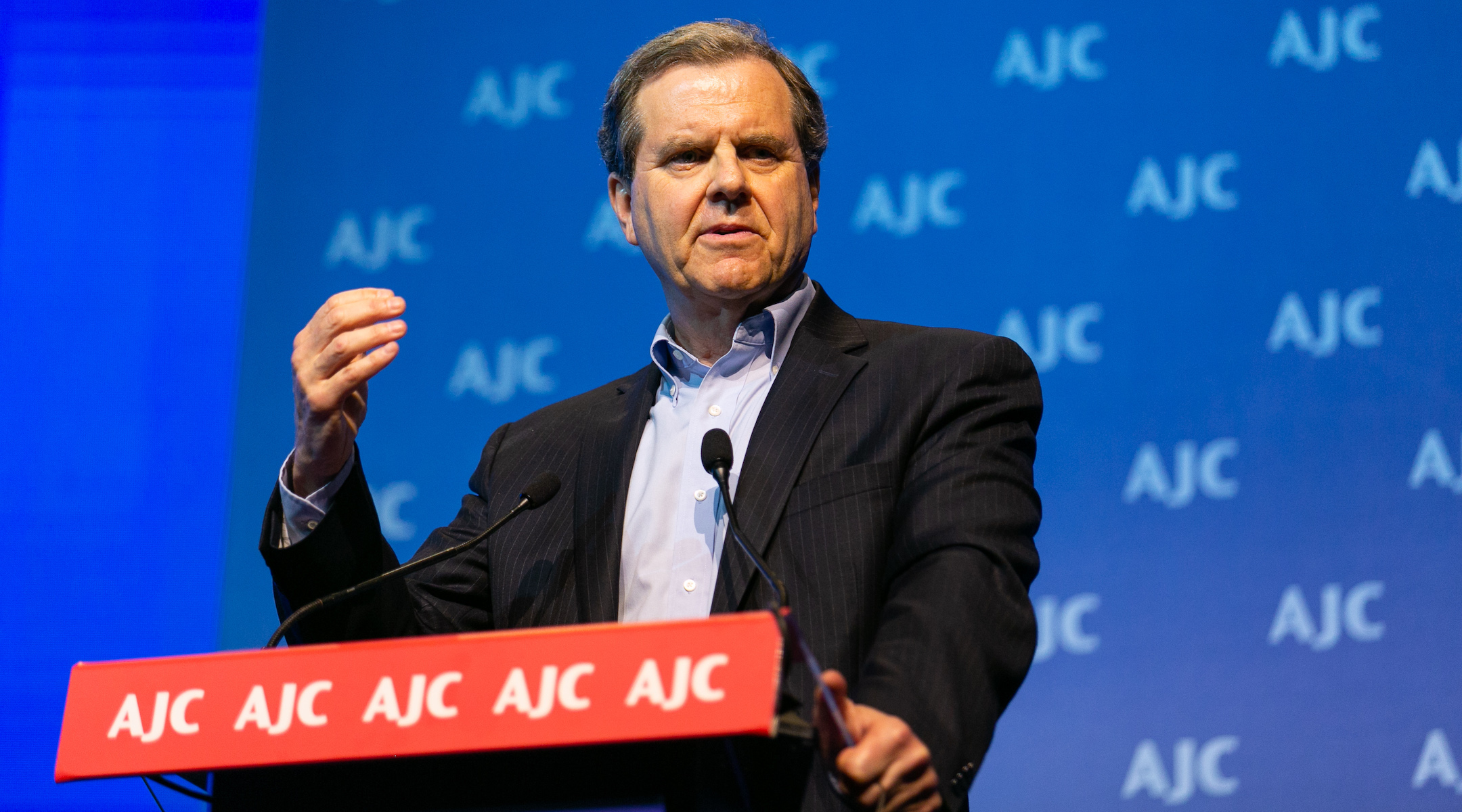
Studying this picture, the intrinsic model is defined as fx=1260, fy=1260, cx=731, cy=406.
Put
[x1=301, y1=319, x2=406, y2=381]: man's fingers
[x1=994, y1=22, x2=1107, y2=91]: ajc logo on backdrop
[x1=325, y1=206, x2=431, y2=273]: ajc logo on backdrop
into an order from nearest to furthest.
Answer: [x1=301, y1=319, x2=406, y2=381]: man's fingers
[x1=994, y1=22, x2=1107, y2=91]: ajc logo on backdrop
[x1=325, y1=206, x2=431, y2=273]: ajc logo on backdrop

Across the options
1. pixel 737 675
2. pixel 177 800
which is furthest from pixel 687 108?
pixel 177 800

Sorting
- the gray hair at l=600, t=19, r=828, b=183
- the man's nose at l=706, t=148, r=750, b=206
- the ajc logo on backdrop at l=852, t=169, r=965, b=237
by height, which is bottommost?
the man's nose at l=706, t=148, r=750, b=206

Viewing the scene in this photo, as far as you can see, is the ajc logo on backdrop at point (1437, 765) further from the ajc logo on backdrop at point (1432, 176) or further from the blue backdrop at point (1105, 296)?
the ajc logo on backdrop at point (1432, 176)

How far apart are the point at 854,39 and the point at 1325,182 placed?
99 centimetres

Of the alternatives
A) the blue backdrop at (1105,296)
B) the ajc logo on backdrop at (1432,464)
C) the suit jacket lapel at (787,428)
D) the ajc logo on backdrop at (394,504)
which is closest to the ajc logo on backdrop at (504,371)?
the blue backdrop at (1105,296)

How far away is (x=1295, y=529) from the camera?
2359 mm

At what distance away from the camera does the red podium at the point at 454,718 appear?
0.84 m

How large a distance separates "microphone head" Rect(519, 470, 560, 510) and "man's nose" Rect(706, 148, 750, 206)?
503 millimetres

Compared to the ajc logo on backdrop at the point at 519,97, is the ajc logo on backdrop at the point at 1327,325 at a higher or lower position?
lower

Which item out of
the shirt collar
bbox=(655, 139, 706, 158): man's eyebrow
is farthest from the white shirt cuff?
bbox=(655, 139, 706, 158): man's eyebrow

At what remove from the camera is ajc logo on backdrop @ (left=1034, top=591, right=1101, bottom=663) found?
7.86ft

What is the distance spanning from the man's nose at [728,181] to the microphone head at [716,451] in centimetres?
50

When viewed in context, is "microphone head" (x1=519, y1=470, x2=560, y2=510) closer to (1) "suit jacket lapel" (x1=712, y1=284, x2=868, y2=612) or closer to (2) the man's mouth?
(1) "suit jacket lapel" (x1=712, y1=284, x2=868, y2=612)

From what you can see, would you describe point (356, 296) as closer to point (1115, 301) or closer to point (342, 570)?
point (342, 570)
